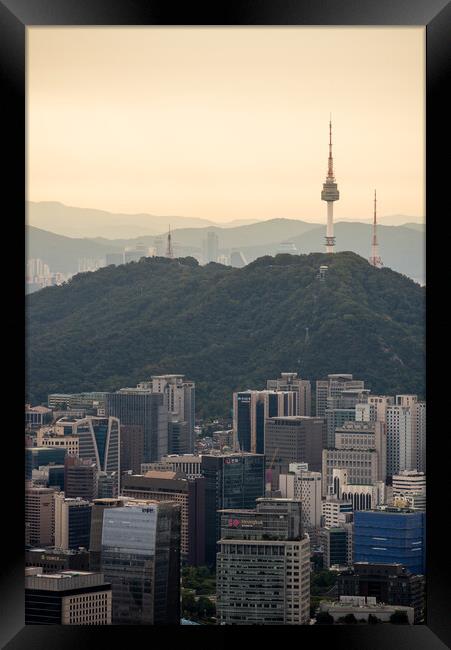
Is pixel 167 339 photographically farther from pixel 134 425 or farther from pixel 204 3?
pixel 204 3

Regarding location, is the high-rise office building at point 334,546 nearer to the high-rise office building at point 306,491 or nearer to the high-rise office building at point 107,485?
the high-rise office building at point 306,491

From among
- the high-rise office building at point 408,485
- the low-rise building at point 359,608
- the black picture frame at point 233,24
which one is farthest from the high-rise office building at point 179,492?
the black picture frame at point 233,24

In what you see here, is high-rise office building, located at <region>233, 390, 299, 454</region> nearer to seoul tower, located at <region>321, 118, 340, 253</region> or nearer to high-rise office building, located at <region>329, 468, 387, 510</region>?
high-rise office building, located at <region>329, 468, 387, 510</region>

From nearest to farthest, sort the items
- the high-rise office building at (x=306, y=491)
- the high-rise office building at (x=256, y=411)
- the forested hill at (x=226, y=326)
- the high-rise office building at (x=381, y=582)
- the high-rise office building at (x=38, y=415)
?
the high-rise office building at (x=381, y=582), the high-rise office building at (x=306, y=491), the forested hill at (x=226, y=326), the high-rise office building at (x=38, y=415), the high-rise office building at (x=256, y=411)

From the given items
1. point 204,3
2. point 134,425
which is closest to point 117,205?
point 134,425

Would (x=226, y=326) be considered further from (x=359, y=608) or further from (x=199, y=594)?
(x=359, y=608)

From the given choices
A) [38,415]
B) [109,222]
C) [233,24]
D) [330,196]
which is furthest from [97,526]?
[233,24]

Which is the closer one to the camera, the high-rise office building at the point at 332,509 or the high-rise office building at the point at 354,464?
the high-rise office building at the point at 332,509
